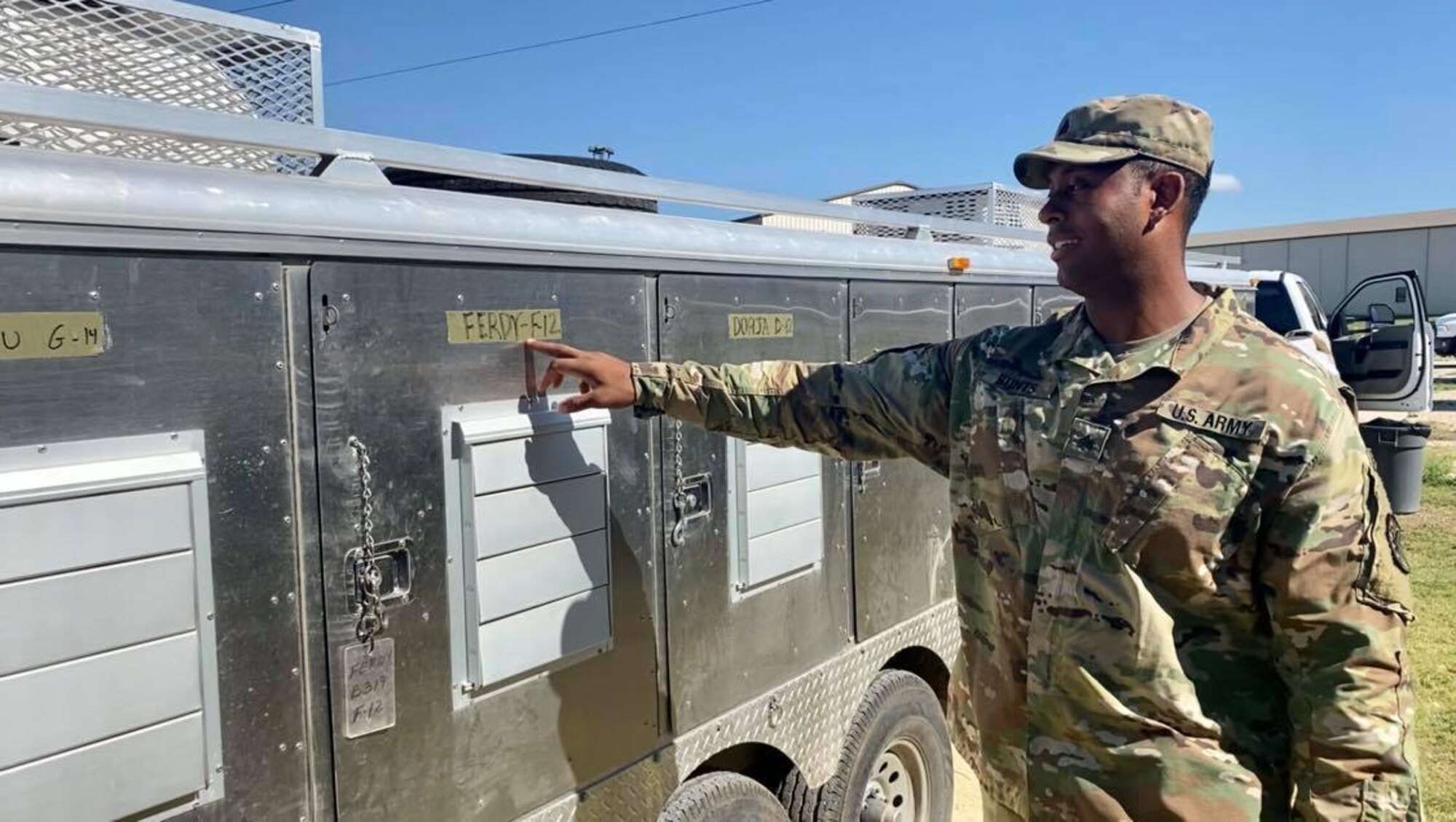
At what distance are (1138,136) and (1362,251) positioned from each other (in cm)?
3912

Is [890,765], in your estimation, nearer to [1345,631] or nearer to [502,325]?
[1345,631]

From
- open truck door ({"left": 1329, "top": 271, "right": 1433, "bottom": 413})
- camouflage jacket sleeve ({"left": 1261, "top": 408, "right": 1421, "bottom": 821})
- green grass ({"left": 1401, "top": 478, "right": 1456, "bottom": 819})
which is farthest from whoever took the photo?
open truck door ({"left": 1329, "top": 271, "right": 1433, "bottom": 413})

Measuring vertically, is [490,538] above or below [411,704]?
above

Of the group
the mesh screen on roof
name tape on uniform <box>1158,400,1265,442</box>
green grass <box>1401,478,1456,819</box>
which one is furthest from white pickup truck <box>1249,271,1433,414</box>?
the mesh screen on roof

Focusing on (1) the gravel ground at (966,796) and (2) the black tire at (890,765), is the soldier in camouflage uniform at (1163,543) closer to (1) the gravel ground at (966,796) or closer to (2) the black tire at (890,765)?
(2) the black tire at (890,765)

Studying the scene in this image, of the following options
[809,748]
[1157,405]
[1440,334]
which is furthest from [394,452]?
[1440,334]

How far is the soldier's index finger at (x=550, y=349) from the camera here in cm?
242

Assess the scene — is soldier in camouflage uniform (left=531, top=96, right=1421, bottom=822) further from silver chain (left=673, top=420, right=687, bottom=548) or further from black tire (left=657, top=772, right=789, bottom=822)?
black tire (left=657, top=772, right=789, bottom=822)

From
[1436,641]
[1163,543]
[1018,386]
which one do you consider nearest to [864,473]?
[1018,386]

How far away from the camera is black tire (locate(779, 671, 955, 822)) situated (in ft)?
11.5

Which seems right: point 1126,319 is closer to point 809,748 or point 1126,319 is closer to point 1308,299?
point 809,748

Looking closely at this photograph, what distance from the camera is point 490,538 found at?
2.31 m

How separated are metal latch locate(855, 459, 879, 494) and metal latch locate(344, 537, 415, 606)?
1.81 meters

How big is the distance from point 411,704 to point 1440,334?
103 ft
